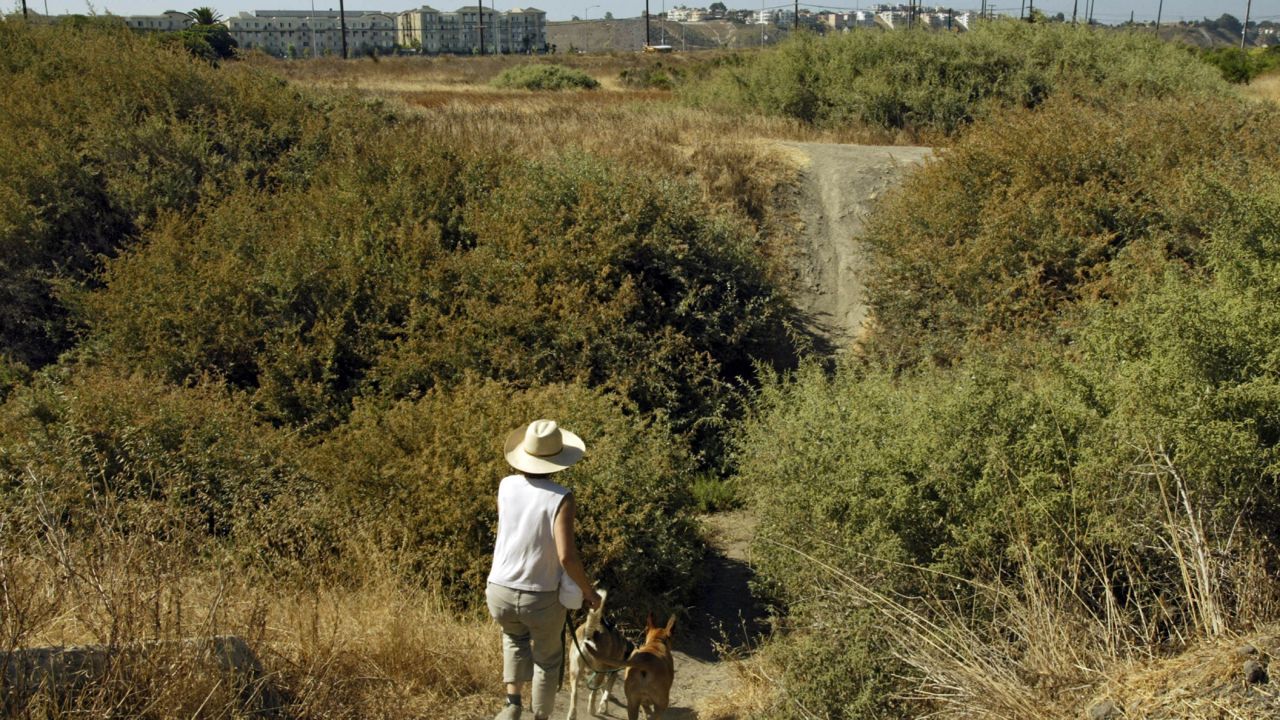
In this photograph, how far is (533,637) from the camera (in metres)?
5.10

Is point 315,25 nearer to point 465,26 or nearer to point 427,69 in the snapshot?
point 465,26

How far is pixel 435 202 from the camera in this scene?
42.4ft

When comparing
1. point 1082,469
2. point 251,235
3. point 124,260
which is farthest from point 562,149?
point 1082,469

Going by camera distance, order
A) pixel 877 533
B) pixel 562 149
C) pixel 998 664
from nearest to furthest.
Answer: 1. pixel 998 664
2. pixel 877 533
3. pixel 562 149

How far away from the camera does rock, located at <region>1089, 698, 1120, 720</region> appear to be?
4215mm

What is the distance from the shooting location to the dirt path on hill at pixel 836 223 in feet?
45.2

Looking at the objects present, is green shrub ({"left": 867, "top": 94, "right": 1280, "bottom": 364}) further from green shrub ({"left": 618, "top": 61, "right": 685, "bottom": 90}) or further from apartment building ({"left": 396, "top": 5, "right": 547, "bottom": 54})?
apartment building ({"left": 396, "top": 5, "right": 547, "bottom": 54})

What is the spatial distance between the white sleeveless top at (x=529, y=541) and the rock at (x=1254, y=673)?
9.71ft

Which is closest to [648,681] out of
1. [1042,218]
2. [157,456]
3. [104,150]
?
[157,456]

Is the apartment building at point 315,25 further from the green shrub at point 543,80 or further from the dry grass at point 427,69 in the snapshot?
the green shrub at point 543,80

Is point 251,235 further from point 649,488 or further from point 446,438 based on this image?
point 649,488

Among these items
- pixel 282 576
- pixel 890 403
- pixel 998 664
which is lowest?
pixel 282 576

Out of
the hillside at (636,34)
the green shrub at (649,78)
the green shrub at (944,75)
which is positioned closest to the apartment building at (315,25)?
the hillside at (636,34)

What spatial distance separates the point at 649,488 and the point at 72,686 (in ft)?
13.0
